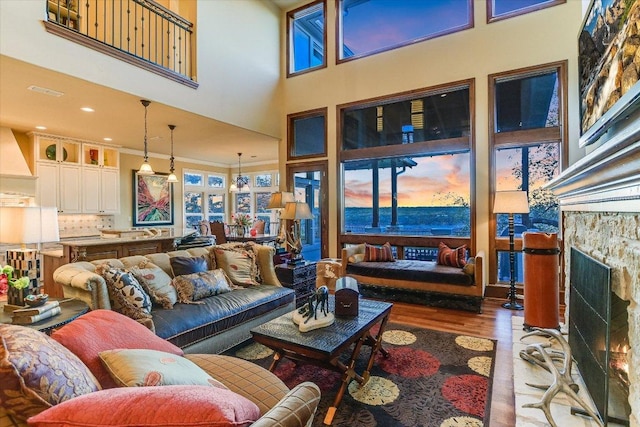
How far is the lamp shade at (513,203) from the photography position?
4055 millimetres

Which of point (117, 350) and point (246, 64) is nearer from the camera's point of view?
point (117, 350)

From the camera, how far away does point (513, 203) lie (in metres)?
4.09

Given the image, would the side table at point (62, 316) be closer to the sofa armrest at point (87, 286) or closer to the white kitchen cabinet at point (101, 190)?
the sofa armrest at point (87, 286)

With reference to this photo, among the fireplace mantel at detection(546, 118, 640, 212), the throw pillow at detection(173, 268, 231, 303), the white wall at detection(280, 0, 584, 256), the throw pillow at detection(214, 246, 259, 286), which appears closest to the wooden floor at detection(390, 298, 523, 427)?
the white wall at detection(280, 0, 584, 256)

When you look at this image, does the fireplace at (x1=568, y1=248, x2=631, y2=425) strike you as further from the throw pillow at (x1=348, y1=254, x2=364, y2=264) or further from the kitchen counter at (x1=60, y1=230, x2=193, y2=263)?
the kitchen counter at (x1=60, y1=230, x2=193, y2=263)

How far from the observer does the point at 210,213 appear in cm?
998

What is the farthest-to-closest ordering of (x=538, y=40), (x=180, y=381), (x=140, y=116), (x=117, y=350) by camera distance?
(x=140, y=116) → (x=538, y=40) → (x=117, y=350) → (x=180, y=381)

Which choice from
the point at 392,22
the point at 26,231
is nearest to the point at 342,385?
the point at 26,231

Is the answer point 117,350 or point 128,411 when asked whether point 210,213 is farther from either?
point 128,411

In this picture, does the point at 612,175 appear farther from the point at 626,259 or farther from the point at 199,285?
the point at 199,285

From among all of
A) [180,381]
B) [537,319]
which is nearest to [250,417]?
[180,381]

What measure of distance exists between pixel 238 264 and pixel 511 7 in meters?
5.31

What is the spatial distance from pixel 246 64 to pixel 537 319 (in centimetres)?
576

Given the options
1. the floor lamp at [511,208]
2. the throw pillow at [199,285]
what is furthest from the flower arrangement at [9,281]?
the floor lamp at [511,208]
